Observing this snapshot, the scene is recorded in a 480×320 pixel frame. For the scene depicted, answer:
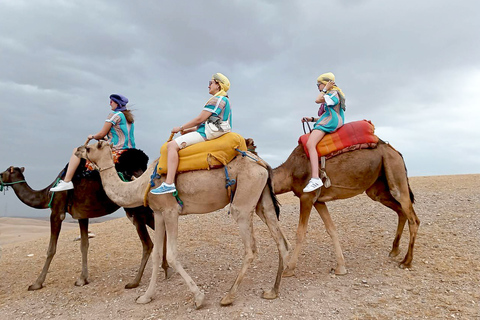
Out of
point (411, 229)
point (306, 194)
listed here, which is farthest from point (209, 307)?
point (411, 229)

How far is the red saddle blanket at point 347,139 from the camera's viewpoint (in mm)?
7133

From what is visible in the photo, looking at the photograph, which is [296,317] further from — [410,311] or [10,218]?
[10,218]

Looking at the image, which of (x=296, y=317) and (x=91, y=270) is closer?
(x=296, y=317)

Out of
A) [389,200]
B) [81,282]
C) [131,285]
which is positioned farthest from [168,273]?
[389,200]

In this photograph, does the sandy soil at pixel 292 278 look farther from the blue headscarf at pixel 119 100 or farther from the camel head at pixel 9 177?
the blue headscarf at pixel 119 100

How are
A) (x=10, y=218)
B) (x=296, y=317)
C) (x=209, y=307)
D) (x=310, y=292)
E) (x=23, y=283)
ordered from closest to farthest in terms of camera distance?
(x=296, y=317) < (x=209, y=307) < (x=310, y=292) < (x=23, y=283) < (x=10, y=218)

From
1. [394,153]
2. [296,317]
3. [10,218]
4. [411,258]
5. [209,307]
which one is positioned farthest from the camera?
[10,218]

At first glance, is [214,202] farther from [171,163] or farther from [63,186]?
[63,186]

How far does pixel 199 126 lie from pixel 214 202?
1.28 meters

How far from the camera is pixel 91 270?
338 inches

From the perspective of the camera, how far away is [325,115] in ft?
24.2

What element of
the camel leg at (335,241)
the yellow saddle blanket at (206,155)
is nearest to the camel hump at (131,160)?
the yellow saddle blanket at (206,155)

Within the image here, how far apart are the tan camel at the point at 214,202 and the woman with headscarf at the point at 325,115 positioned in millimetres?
1158

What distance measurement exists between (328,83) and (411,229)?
10.9 feet
